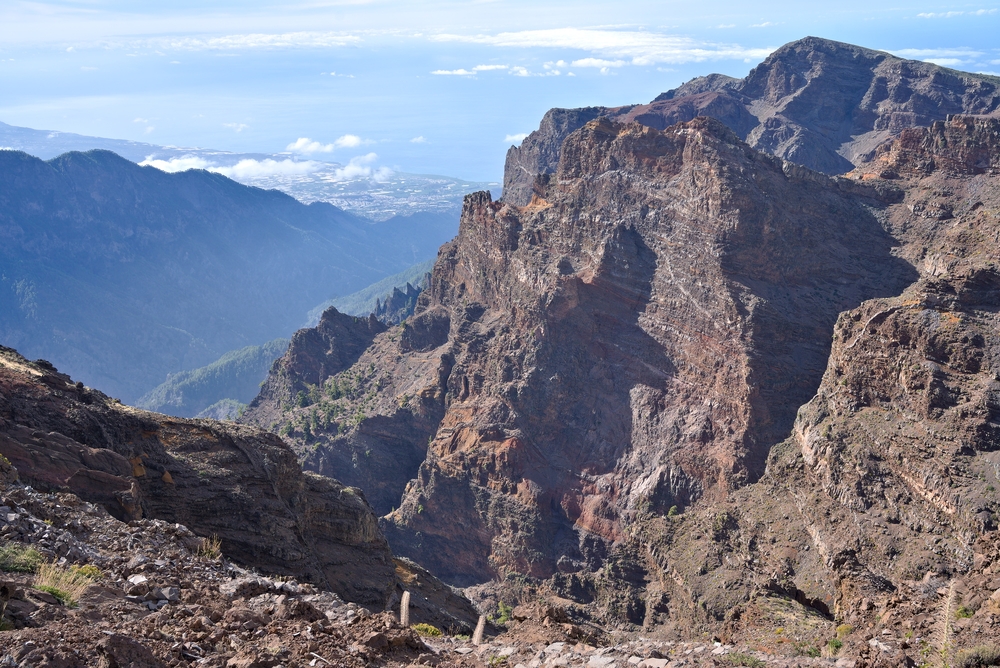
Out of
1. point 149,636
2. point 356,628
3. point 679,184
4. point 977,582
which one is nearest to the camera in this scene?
point 149,636

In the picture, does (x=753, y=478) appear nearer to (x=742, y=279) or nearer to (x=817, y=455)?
(x=817, y=455)

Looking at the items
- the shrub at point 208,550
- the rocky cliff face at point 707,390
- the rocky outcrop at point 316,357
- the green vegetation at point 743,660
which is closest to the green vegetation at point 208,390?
the rocky outcrop at point 316,357

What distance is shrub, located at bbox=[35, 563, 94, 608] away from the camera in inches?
712

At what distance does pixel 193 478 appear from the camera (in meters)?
36.7

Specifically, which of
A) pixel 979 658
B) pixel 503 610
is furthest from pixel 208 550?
pixel 503 610

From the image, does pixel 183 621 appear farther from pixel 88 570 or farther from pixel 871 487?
pixel 871 487

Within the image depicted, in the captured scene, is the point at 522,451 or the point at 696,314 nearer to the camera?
the point at 696,314

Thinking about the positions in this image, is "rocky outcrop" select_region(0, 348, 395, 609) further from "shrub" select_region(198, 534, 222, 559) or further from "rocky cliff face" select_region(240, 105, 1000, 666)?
"rocky cliff face" select_region(240, 105, 1000, 666)

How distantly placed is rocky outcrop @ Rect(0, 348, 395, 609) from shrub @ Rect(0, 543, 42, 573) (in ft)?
27.3

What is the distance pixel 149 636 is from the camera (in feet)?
54.5

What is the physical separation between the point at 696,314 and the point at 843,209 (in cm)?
1639

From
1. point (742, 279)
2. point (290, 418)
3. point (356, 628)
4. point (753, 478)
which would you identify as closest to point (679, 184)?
point (742, 279)

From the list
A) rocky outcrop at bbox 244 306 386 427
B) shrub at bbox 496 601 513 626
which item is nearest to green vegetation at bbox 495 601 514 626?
shrub at bbox 496 601 513 626

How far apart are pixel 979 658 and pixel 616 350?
61053 mm
